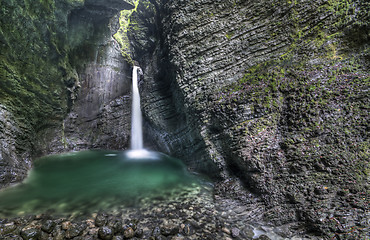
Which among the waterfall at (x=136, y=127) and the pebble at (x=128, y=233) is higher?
the waterfall at (x=136, y=127)

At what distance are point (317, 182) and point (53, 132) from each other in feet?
48.5

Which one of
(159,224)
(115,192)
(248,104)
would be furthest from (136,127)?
(159,224)

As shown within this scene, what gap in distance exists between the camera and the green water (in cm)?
559

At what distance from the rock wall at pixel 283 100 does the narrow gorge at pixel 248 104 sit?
34 millimetres

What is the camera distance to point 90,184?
756cm

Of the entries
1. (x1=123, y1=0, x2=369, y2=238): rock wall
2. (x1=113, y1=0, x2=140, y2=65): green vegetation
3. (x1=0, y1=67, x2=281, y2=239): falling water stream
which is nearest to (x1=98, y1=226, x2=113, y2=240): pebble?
(x1=0, y1=67, x2=281, y2=239): falling water stream

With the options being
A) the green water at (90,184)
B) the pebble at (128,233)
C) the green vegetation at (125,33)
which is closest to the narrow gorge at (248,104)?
the pebble at (128,233)

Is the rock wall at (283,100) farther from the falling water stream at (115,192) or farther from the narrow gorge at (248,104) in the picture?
the falling water stream at (115,192)

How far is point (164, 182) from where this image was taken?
7.73 m

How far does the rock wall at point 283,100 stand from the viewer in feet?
15.9

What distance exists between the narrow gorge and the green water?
72cm

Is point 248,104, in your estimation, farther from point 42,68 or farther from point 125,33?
point 125,33

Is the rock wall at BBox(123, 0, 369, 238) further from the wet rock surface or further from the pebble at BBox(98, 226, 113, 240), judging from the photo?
the pebble at BBox(98, 226, 113, 240)

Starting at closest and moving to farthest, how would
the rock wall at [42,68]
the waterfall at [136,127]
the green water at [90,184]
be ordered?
the green water at [90,184] < the rock wall at [42,68] < the waterfall at [136,127]
